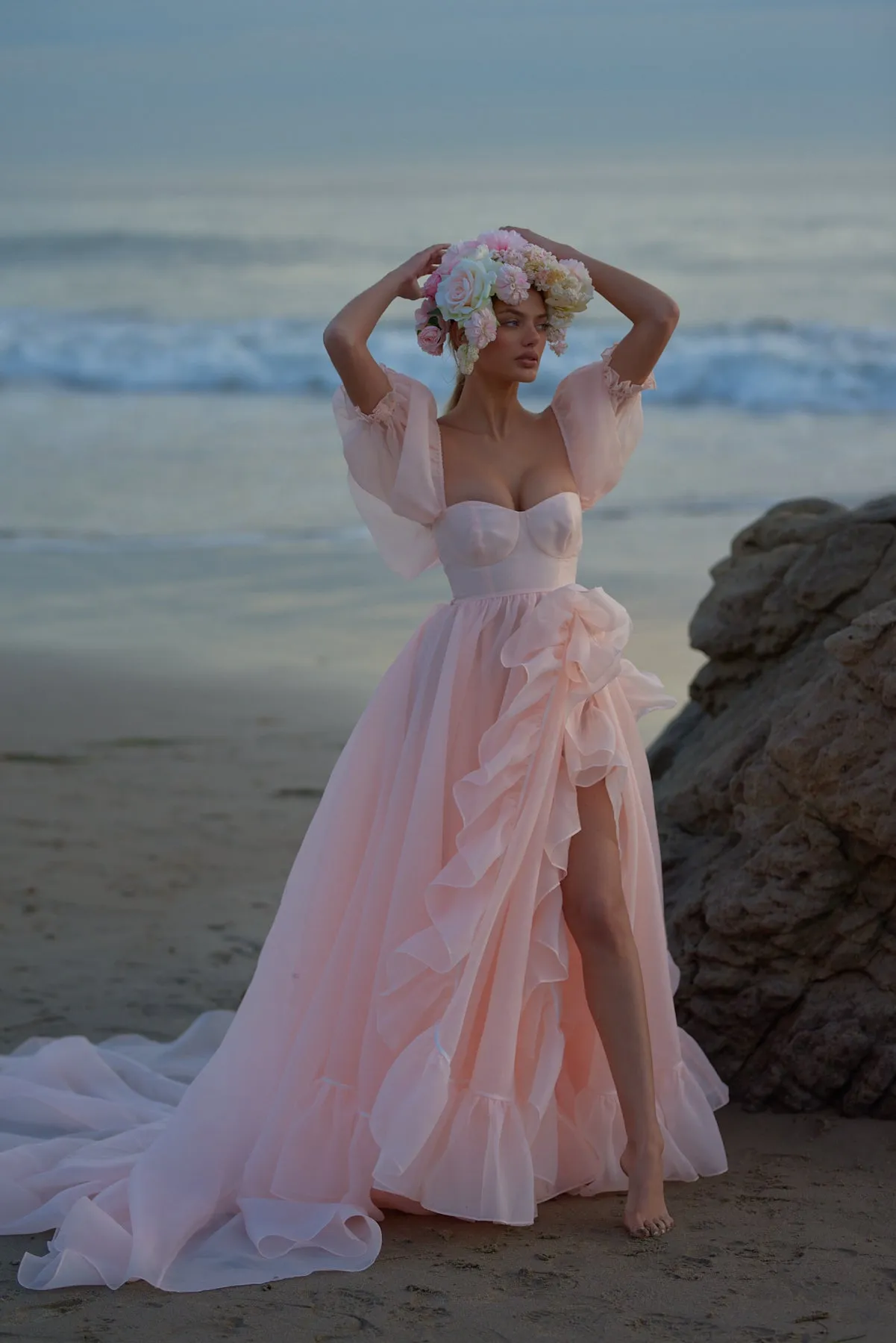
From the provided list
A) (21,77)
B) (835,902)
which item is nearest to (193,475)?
(835,902)

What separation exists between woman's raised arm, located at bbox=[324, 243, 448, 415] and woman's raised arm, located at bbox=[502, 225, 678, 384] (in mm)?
301

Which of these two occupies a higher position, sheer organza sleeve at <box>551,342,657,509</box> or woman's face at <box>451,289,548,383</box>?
woman's face at <box>451,289,548,383</box>

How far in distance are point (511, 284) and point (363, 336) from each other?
0.36 m

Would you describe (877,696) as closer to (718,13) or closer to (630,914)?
(630,914)

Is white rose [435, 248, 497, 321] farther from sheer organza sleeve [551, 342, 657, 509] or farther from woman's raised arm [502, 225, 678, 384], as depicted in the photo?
sheer organza sleeve [551, 342, 657, 509]

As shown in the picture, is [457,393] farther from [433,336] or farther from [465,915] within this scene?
[465,915]

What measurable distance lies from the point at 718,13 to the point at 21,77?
31.5 feet

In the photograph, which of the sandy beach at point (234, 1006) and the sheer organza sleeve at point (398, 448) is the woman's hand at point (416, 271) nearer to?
the sheer organza sleeve at point (398, 448)

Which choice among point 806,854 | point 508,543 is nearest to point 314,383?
point 806,854

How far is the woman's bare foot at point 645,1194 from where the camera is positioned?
12.8ft

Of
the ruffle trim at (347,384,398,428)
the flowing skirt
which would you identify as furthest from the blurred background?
the flowing skirt

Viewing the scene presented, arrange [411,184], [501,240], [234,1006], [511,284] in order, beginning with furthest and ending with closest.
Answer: [411,184], [234,1006], [501,240], [511,284]

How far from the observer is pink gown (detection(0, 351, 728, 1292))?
154 inches

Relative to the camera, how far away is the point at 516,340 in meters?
4.24
